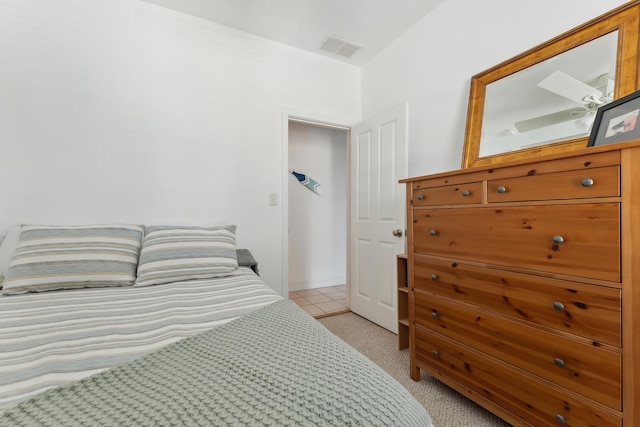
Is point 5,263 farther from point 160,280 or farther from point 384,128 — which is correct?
point 384,128

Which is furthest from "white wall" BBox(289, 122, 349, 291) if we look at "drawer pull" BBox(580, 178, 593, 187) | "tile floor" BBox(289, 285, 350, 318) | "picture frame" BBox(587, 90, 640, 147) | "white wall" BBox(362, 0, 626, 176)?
"drawer pull" BBox(580, 178, 593, 187)

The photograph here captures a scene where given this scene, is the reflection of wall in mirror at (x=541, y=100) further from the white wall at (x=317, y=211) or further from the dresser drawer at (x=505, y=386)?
the white wall at (x=317, y=211)

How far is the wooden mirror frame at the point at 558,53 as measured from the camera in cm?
121

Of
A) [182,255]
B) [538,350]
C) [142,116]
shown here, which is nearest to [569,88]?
[538,350]

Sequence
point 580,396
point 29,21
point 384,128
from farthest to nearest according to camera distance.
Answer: point 384,128 → point 29,21 → point 580,396

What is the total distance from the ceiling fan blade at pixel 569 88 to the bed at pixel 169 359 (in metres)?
1.64

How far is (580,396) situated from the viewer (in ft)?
3.17

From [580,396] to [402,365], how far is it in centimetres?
104

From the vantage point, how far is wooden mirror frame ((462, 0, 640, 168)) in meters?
1.21

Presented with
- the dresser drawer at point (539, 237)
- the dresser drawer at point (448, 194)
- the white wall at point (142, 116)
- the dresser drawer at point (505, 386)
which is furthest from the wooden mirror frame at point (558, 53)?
the white wall at point (142, 116)

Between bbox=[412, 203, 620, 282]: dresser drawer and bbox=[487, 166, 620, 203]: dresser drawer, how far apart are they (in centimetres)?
4

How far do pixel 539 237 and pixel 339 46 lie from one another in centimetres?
237

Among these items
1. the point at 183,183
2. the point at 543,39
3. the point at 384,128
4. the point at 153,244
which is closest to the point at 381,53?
the point at 384,128

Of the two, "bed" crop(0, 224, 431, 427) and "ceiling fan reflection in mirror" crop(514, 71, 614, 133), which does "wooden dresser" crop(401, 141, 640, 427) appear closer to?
"ceiling fan reflection in mirror" crop(514, 71, 614, 133)
